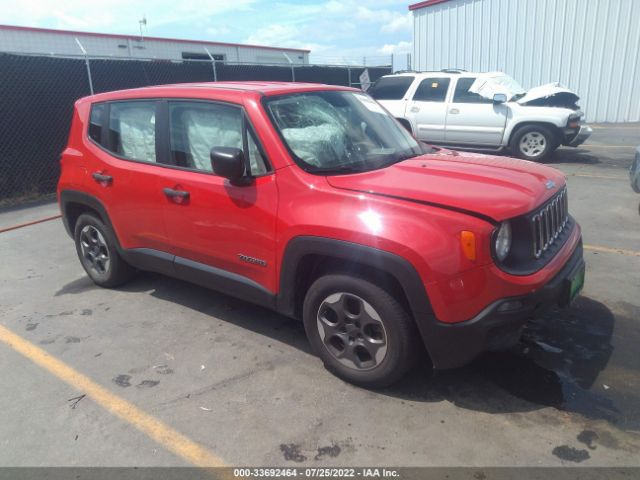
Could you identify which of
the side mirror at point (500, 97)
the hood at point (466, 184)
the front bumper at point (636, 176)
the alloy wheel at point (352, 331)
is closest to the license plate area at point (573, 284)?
the hood at point (466, 184)

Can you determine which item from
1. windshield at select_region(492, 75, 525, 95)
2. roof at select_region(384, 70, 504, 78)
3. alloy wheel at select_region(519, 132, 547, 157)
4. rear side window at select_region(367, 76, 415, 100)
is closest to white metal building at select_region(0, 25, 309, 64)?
rear side window at select_region(367, 76, 415, 100)

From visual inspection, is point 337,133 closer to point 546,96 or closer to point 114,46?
point 546,96

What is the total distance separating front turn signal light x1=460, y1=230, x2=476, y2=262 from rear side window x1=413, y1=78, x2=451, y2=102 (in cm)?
930

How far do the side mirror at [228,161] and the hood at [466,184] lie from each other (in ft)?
1.92

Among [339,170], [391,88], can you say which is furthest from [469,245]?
[391,88]

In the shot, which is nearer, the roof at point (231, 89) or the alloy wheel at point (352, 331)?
the alloy wheel at point (352, 331)

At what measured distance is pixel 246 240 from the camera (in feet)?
11.1

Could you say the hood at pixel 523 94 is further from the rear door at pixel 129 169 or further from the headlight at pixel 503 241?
the headlight at pixel 503 241

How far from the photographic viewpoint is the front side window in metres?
3.38

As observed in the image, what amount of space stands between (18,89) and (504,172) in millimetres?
9101

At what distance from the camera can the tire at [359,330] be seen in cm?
284

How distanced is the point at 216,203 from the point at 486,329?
1933 mm

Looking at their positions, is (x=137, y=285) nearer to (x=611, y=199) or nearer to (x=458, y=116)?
(x=611, y=199)

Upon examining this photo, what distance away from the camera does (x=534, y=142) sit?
35.2 ft
